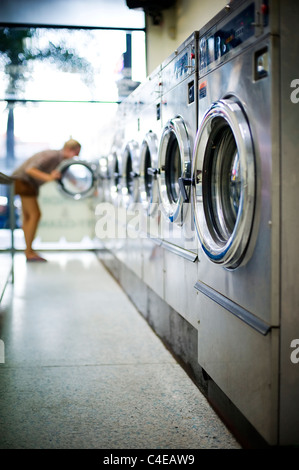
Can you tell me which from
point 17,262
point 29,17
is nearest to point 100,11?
point 29,17

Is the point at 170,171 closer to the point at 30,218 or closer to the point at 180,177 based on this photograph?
the point at 180,177

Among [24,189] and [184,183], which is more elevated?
[24,189]

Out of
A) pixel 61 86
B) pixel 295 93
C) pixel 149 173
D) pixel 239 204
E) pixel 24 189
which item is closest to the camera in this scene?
pixel 295 93

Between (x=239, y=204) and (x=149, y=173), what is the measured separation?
4.26 feet

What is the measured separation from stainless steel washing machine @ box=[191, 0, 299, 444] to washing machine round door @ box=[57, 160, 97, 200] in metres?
4.72

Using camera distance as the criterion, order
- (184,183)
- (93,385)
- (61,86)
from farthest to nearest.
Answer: (61,86) < (93,385) < (184,183)

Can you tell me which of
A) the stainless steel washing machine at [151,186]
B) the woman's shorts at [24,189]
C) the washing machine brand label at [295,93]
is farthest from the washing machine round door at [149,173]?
the woman's shorts at [24,189]

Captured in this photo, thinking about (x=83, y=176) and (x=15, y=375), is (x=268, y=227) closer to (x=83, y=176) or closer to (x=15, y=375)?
(x=15, y=375)

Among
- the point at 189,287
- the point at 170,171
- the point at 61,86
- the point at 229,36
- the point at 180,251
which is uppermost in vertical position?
the point at 61,86

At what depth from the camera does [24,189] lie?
5.89 metres

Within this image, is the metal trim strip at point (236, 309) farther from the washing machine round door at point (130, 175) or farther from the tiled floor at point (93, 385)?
the washing machine round door at point (130, 175)

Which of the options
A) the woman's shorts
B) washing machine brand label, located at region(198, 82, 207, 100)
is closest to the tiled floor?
washing machine brand label, located at region(198, 82, 207, 100)

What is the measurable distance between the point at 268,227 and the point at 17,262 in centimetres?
473

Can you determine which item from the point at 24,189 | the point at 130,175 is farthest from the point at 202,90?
the point at 24,189
